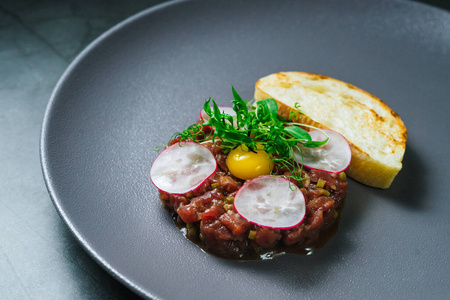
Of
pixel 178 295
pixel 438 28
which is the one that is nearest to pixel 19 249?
pixel 178 295

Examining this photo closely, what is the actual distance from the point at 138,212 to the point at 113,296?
0.60 meters

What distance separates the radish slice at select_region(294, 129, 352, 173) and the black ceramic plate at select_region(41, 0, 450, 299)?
0.40m

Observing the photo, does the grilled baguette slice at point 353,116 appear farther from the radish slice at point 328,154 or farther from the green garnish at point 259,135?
the green garnish at point 259,135

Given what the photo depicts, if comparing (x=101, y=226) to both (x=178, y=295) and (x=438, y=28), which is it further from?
(x=438, y=28)

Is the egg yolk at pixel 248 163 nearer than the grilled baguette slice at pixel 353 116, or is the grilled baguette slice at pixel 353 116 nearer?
the egg yolk at pixel 248 163

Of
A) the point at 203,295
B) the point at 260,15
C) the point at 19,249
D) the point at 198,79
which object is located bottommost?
the point at 19,249

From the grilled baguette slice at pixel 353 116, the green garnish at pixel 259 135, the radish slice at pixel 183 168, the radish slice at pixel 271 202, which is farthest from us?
the grilled baguette slice at pixel 353 116

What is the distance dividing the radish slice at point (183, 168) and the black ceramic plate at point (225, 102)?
0.99 ft

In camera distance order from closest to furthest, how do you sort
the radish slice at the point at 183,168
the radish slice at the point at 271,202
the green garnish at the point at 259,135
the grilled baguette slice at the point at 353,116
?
the radish slice at the point at 271,202, the radish slice at the point at 183,168, the green garnish at the point at 259,135, the grilled baguette slice at the point at 353,116

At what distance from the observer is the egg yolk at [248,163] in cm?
340

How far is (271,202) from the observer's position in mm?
3236

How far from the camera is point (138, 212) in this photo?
11.6 ft

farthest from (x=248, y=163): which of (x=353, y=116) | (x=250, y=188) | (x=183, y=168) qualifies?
(x=353, y=116)

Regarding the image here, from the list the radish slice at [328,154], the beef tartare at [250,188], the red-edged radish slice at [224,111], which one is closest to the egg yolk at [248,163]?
the beef tartare at [250,188]
